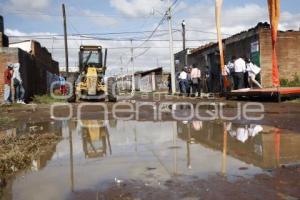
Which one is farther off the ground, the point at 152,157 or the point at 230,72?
the point at 230,72

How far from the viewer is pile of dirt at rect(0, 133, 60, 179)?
5.89 meters

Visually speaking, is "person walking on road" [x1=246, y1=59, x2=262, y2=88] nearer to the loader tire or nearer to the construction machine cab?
the loader tire

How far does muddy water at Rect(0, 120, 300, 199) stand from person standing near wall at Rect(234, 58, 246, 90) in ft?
40.0

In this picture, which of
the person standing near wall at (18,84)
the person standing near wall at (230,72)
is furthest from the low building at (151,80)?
the person standing near wall at (18,84)

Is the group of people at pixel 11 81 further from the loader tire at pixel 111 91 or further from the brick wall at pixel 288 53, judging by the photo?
the brick wall at pixel 288 53

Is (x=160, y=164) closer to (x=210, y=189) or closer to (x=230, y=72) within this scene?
(x=210, y=189)

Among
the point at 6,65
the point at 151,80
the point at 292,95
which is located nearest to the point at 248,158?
the point at 292,95

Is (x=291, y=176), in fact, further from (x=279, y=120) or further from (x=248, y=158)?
(x=279, y=120)

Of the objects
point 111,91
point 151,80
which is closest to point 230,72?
point 111,91

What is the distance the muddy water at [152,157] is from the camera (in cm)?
506

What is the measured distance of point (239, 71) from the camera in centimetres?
2202

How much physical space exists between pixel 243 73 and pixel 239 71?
A: 0.98 ft

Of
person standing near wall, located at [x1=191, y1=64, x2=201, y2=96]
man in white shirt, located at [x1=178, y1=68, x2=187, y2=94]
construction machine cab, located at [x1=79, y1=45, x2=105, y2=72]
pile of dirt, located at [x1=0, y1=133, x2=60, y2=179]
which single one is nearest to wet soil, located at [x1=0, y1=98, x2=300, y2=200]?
pile of dirt, located at [x1=0, y1=133, x2=60, y2=179]

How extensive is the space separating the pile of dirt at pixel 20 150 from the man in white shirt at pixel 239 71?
14440mm
